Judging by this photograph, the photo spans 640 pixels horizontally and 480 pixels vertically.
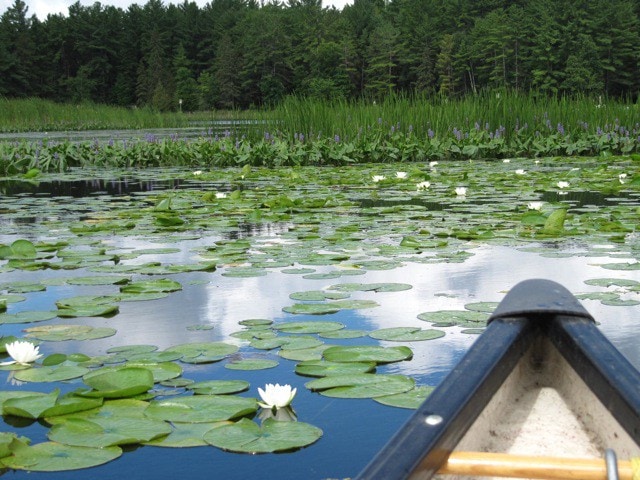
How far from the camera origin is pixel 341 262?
127 inches

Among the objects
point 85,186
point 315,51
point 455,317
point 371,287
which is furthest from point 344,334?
point 315,51

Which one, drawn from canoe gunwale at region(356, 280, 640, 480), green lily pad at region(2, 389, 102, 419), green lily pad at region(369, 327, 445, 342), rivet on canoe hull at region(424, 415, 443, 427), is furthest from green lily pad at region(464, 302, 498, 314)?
rivet on canoe hull at region(424, 415, 443, 427)

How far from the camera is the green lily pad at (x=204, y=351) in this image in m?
2.00

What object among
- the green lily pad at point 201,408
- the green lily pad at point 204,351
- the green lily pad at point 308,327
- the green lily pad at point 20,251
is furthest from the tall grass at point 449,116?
the green lily pad at point 201,408

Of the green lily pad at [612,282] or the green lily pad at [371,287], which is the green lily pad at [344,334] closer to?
the green lily pad at [371,287]

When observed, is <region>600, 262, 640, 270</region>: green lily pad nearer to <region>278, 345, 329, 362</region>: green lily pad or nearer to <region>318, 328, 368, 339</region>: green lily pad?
<region>318, 328, 368, 339</region>: green lily pad

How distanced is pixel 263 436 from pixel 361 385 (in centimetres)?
34

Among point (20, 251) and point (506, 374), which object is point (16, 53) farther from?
point (506, 374)

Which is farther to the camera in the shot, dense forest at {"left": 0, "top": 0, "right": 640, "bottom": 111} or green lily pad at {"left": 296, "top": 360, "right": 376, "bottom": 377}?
dense forest at {"left": 0, "top": 0, "right": 640, "bottom": 111}

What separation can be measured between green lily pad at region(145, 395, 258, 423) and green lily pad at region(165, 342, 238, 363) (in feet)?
1.01

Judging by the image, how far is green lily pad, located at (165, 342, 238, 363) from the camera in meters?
2.00

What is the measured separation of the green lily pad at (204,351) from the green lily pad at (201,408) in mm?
307

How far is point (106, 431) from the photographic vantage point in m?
1.53

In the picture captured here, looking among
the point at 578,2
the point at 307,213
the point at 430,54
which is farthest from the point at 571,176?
the point at 430,54
